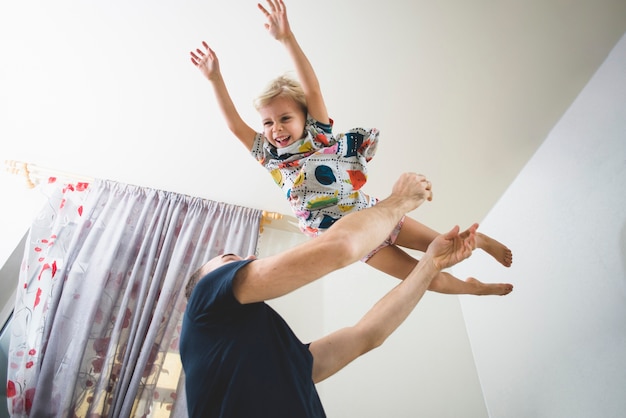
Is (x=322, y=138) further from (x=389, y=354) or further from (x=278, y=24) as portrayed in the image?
(x=389, y=354)

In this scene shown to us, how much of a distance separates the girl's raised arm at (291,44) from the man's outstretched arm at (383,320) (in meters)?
0.69

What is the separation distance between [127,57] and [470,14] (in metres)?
1.59

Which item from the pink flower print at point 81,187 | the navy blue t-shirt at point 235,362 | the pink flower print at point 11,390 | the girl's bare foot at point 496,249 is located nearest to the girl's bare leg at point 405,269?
the girl's bare foot at point 496,249

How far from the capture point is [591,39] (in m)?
1.42

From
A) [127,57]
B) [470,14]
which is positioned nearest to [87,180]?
[127,57]

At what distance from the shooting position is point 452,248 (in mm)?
1148

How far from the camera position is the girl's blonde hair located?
3.77 feet

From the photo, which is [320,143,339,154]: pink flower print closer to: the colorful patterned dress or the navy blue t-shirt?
the colorful patterned dress

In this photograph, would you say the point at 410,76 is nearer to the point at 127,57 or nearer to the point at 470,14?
the point at 470,14

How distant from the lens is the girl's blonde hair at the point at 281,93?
45.3 inches

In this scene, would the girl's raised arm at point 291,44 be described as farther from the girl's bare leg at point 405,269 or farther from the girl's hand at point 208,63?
the girl's bare leg at point 405,269

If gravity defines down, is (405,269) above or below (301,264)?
above

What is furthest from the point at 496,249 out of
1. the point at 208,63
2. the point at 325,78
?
the point at 208,63

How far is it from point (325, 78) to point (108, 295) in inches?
65.6
